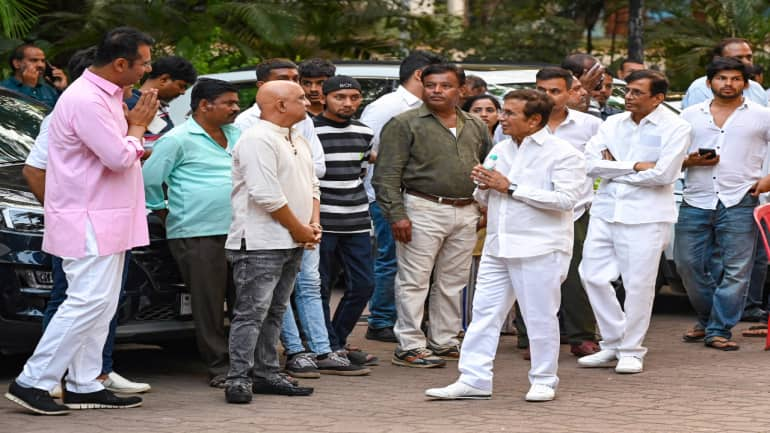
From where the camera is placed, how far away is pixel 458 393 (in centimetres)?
761

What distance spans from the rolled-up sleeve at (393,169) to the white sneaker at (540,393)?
1674 mm

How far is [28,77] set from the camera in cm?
1179

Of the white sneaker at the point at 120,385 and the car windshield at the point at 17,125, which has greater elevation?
the car windshield at the point at 17,125

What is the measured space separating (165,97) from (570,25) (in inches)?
431

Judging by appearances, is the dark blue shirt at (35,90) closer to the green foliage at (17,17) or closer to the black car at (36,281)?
the green foliage at (17,17)

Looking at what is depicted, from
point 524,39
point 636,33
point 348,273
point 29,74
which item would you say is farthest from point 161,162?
point 524,39

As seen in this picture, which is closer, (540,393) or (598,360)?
(540,393)

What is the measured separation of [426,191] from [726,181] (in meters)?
2.18

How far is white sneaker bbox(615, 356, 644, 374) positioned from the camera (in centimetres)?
856

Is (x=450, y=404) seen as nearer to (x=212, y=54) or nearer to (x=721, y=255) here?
(x=721, y=255)

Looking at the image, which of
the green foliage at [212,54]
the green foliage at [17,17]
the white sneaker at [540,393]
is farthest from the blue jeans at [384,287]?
the green foliage at [212,54]

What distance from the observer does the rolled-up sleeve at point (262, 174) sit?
287 inches

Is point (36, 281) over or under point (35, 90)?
under

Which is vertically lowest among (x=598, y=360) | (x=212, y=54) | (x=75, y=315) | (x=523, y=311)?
(x=598, y=360)
